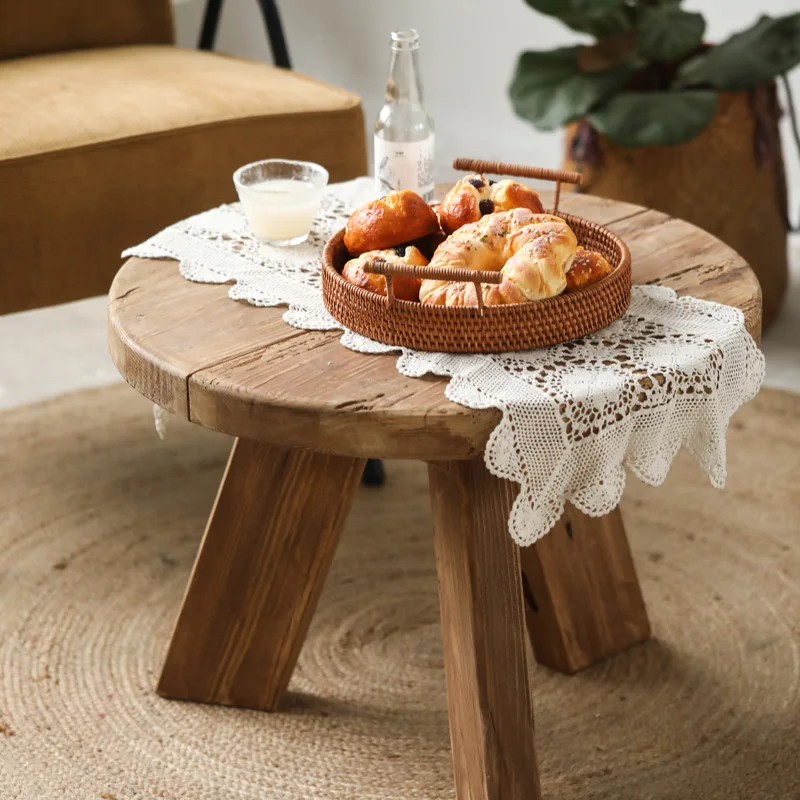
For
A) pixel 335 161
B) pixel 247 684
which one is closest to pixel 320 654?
pixel 247 684

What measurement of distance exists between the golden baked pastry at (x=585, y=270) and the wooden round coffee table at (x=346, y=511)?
0.40 feet

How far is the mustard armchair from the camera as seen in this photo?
158 centimetres

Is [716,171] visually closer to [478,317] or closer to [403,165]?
[403,165]

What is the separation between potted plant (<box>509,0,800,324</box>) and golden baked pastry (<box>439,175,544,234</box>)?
885 millimetres

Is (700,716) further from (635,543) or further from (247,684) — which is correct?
(247,684)

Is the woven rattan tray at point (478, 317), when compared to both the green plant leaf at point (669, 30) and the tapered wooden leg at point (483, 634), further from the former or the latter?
the green plant leaf at point (669, 30)

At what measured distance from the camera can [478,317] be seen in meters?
0.98

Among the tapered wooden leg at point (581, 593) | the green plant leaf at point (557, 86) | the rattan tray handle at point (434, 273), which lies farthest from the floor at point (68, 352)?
the rattan tray handle at point (434, 273)

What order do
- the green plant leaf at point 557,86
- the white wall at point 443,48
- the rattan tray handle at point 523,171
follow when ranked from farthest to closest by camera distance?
the white wall at point 443,48
the green plant leaf at point 557,86
the rattan tray handle at point 523,171

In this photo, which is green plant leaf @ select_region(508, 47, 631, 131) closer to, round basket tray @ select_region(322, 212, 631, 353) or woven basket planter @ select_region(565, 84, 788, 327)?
woven basket planter @ select_region(565, 84, 788, 327)

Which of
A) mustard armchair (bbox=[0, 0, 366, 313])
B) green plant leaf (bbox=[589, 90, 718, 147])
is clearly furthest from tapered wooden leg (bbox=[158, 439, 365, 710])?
green plant leaf (bbox=[589, 90, 718, 147])

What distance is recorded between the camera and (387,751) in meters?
1.27

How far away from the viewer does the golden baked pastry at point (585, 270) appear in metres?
1.04

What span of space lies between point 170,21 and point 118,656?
1166 millimetres
